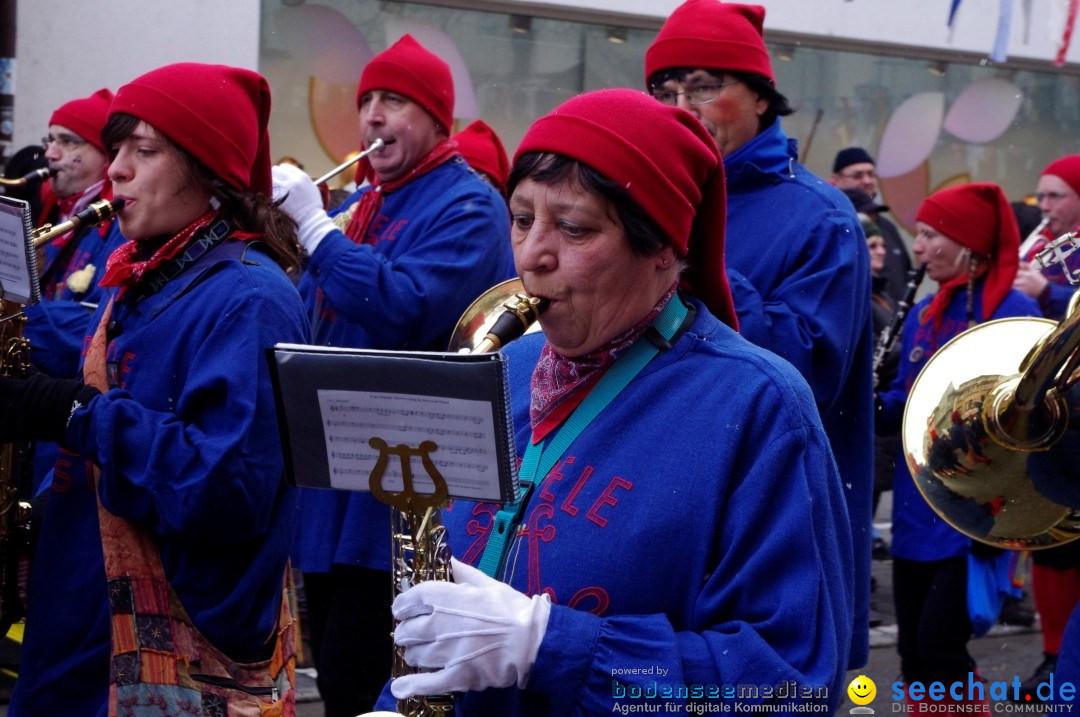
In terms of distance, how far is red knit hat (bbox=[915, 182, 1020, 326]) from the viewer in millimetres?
5699

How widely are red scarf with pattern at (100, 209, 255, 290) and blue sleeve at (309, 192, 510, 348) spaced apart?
1024 millimetres

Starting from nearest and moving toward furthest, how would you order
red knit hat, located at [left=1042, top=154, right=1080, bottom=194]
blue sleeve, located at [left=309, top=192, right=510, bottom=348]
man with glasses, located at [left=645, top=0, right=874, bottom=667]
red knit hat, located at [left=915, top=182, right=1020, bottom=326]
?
man with glasses, located at [left=645, top=0, right=874, bottom=667] < blue sleeve, located at [left=309, top=192, right=510, bottom=348] < red knit hat, located at [left=915, top=182, right=1020, bottom=326] < red knit hat, located at [left=1042, top=154, right=1080, bottom=194]

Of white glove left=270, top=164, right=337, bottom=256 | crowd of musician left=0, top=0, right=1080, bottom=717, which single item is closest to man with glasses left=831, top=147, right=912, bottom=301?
crowd of musician left=0, top=0, right=1080, bottom=717

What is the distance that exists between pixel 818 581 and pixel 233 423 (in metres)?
1.37

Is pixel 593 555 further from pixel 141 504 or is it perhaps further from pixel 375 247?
pixel 375 247

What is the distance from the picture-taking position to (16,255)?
3279 millimetres

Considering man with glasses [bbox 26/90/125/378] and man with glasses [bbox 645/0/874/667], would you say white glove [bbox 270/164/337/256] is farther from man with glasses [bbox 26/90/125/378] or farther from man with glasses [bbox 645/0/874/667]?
man with glasses [bbox 645/0/874/667]

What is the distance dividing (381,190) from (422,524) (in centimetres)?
284

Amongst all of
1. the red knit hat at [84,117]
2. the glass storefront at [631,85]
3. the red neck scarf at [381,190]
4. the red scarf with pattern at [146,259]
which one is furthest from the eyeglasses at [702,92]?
the glass storefront at [631,85]

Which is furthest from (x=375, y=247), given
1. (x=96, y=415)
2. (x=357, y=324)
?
(x=96, y=415)

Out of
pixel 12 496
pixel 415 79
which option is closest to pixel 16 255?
pixel 12 496

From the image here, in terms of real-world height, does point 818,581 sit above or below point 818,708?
above

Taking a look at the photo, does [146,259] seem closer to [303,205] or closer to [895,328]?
[303,205]

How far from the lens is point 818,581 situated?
201 cm
